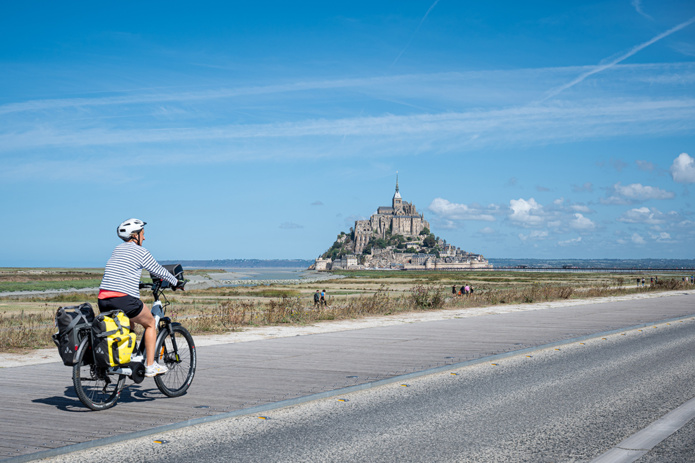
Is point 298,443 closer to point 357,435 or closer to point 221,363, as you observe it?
point 357,435

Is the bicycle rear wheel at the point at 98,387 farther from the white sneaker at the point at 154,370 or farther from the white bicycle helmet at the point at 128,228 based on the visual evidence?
the white bicycle helmet at the point at 128,228

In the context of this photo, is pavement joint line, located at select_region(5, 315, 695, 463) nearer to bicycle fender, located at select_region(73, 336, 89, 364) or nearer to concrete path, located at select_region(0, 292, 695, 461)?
concrete path, located at select_region(0, 292, 695, 461)

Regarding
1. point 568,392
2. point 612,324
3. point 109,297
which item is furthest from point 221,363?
point 612,324

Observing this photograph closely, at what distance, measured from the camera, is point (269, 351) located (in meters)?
11.6

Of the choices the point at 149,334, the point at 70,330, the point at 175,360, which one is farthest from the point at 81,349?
the point at 175,360

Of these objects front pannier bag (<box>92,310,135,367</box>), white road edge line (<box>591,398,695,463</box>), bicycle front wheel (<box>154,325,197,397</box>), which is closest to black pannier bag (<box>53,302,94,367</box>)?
front pannier bag (<box>92,310,135,367</box>)

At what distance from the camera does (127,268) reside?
6.86 m

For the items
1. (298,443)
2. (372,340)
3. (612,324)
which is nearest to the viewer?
(298,443)

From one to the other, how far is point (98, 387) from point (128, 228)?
5.76ft

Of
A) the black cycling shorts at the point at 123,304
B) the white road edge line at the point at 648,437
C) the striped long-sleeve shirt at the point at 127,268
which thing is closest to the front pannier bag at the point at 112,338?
the black cycling shorts at the point at 123,304

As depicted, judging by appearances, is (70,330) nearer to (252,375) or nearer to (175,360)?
(175,360)

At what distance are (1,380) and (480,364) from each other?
7.12 m

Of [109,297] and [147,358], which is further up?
[109,297]

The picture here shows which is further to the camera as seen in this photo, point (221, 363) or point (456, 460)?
point (221, 363)
